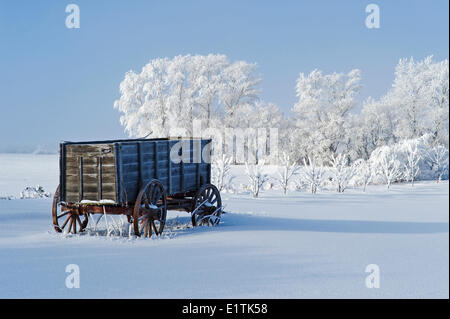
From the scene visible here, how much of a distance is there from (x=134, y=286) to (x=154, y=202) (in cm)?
306

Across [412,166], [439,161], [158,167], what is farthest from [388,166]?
[158,167]

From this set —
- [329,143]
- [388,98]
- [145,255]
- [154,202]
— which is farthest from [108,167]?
[388,98]

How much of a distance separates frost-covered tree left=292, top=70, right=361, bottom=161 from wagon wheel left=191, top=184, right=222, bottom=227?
24722 millimetres

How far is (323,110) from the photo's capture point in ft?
109

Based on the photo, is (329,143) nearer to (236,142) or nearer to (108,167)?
(236,142)

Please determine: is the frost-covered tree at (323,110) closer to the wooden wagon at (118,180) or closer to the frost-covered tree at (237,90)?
the frost-covered tree at (237,90)

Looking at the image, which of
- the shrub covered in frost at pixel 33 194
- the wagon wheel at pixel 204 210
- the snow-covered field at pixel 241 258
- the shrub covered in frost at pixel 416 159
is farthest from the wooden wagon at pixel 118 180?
the shrub covered in frost at pixel 416 159

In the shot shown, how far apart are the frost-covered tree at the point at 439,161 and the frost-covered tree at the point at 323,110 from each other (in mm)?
10421

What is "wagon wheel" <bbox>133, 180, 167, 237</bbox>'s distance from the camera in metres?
6.56

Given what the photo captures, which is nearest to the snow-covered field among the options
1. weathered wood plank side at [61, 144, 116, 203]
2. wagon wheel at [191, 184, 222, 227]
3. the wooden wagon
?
wagon wheel at [191, 184, 222, 227]

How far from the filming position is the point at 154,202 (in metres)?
7.12

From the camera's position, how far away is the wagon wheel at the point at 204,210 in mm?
8102

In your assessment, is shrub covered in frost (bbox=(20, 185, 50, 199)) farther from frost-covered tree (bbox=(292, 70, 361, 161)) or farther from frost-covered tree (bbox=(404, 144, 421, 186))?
frost-covered tree (bbox=(292, 70, 361, 161))

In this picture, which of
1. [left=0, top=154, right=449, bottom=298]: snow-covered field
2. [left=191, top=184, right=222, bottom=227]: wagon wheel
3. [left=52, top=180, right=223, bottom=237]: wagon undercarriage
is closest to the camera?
[left=0, top=154, right=449, bottom=298]: snow-covered field
